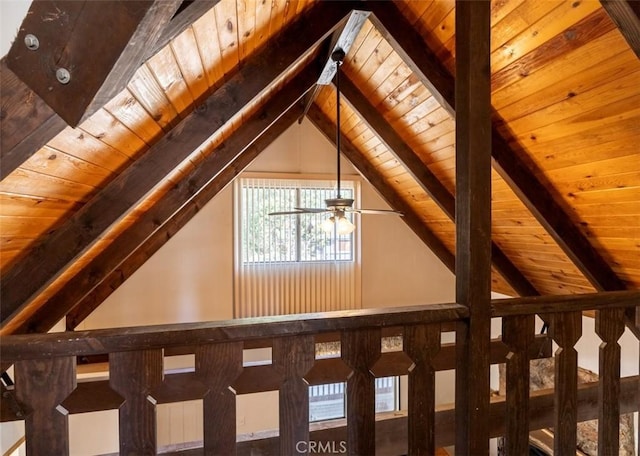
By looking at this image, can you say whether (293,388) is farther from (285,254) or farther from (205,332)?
(285,254)

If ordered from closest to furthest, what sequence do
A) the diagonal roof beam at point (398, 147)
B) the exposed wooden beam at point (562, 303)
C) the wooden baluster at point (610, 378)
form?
1. the exposed wooden beam at point (562, 303)
2. the wooden baluster at point (610, 378)
3. the diagonal roof beam at point (398, 147)

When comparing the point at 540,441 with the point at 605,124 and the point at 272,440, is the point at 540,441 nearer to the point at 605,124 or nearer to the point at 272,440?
the point at 605,124

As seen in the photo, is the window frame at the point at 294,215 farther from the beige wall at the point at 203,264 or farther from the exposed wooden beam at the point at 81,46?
the exposed wooden beam at the point at 81,46

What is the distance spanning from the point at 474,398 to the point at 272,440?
0.69m

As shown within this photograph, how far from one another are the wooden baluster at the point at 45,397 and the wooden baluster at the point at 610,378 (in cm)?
163


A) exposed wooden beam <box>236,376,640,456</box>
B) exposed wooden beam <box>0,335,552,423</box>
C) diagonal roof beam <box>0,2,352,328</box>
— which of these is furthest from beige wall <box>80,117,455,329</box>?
exposed wooden beam <box>0,335,552,423</box>

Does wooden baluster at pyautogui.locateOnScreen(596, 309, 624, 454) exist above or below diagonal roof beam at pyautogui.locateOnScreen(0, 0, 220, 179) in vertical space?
below

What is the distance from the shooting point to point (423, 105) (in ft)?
8.91

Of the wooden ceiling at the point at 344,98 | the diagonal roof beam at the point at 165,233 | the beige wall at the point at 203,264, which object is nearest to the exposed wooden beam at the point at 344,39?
the wooden ceiling at the point at 344,98

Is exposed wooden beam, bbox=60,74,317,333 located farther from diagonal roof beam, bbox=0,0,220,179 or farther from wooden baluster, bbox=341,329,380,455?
wooden baluster, bbox=341,329,380,455

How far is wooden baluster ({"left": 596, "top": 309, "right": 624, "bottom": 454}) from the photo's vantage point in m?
1.18

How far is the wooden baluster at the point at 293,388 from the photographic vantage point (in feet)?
3.00

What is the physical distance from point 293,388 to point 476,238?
27.5 inches

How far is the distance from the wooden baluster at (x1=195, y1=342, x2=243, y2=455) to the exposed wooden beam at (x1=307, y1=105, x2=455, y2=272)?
144 inches
